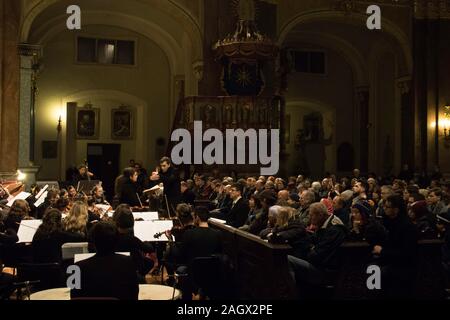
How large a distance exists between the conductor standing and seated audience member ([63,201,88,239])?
2.75 meters

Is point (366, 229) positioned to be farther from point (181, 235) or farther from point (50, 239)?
point (50, 239)

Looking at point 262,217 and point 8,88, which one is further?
point 8,88

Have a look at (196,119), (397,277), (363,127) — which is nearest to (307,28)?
(363,127)

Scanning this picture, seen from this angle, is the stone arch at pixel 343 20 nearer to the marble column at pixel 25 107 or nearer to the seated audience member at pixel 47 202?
the marble column at pixel 25 107

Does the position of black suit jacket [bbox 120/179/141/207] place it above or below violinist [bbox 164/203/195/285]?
above

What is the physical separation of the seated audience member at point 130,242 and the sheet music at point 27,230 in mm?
1129

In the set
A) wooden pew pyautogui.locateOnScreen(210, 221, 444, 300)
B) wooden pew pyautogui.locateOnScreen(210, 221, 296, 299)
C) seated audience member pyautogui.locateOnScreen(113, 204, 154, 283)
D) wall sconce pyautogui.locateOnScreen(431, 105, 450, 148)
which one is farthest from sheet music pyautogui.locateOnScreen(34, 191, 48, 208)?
wall sconce pyautogui.locateOnScreen(431, 105, 450, 148)

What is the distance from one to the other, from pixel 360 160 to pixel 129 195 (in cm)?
1333

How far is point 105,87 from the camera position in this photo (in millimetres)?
20312

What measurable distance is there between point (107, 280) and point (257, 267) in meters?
2.37

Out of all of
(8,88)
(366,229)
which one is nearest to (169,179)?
(366,229)

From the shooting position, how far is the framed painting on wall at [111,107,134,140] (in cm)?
2081

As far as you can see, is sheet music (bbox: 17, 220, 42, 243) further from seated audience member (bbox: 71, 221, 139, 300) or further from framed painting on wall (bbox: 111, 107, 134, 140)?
framed painting on wall (bbox: 111, 107, 134, 140)
